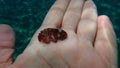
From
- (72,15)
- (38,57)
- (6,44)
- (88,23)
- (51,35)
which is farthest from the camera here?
(72,15)

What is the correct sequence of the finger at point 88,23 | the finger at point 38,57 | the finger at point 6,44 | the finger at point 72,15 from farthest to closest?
the finger at point 72,15
the finger at point 88,23
the finger at point 6,44
the finger at point 38,57

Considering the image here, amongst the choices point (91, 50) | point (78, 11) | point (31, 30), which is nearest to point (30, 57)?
point (91, 50)

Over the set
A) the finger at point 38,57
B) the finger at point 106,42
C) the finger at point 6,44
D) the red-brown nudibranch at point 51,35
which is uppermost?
the red-brown nudibranch at point 51,35

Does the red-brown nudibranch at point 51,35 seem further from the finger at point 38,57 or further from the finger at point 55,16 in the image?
the finger at point 55,16

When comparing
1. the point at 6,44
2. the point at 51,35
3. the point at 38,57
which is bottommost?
the point at 6,44

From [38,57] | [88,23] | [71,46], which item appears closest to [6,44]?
[38,57]

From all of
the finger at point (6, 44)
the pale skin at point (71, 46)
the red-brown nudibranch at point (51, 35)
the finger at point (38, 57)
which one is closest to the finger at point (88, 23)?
the pale skin at point (71, 46)

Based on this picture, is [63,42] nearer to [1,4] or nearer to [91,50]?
[91,50]

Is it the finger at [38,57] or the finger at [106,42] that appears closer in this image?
the finger at [38,57]

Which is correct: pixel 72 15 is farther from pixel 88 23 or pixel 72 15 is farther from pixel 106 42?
pixel 106 42
